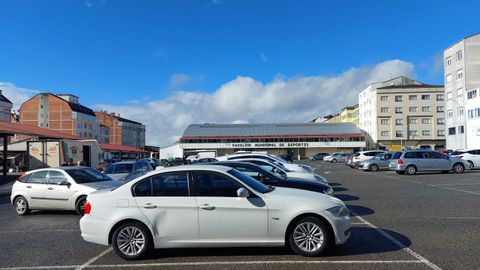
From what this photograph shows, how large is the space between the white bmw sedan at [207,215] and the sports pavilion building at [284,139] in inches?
3581

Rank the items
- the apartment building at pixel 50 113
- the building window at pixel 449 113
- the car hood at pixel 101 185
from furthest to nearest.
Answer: the apartment building at pixel 50 113
the building window at pixel 449 113
the car hood at pixel 101 185

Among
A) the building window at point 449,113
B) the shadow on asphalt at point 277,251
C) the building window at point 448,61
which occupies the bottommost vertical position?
the shadow on asphalt at point 277,251

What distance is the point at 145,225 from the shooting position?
6477mm

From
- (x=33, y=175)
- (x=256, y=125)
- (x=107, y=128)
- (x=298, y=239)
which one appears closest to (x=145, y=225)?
(x=298, y=239)

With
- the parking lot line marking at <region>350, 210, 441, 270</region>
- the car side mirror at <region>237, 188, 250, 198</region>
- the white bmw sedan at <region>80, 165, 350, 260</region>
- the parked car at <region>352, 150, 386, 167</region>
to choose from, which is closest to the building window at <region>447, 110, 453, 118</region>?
the parked car at <region>352, 150, 386, 167</region>

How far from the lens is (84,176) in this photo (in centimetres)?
1221

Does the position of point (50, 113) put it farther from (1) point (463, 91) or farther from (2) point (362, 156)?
(1) point (463, 91)

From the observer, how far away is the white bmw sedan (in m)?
6.25

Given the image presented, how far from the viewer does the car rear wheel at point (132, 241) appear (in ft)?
21.1

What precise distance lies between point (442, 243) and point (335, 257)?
2131 millimetres

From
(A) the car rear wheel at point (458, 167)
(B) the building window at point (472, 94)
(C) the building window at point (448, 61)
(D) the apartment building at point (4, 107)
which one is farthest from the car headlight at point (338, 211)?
(D) the apartment building at point (4, 107)

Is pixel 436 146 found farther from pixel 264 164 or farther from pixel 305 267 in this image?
pixel 305 267

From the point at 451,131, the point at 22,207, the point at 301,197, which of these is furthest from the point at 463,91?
→ the point at 301,197

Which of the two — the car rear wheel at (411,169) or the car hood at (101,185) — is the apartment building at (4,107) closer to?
the car rear wheel at (411,169)
